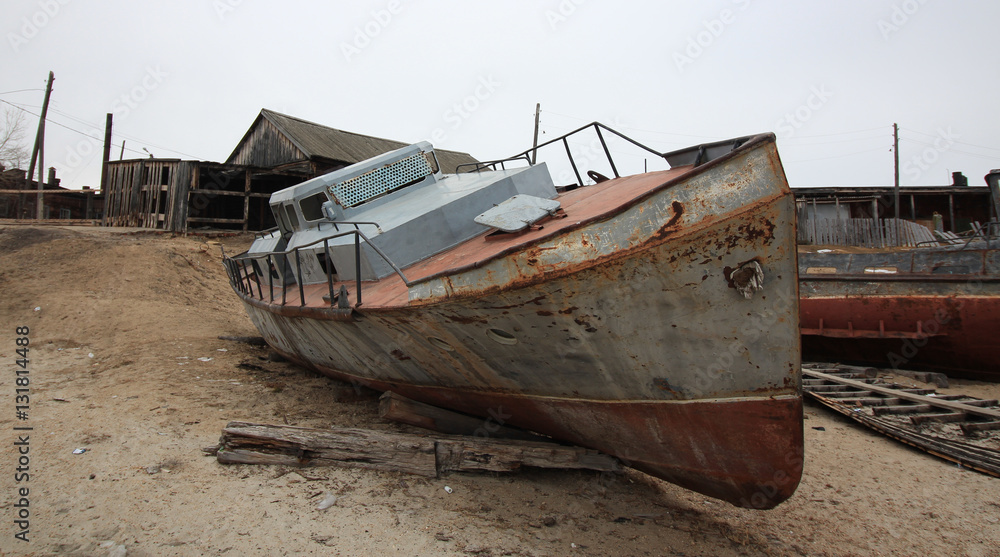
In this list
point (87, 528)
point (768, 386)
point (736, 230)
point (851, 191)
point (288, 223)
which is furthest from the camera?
Result: point (851, 191)

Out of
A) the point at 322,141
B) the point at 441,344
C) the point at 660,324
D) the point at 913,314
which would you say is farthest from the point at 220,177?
the point at 913,314

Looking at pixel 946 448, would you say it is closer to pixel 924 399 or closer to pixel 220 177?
pixel 924 399

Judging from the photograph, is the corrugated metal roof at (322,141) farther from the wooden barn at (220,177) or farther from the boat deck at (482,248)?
the boat deck at (482,248)

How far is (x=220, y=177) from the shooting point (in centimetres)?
1831

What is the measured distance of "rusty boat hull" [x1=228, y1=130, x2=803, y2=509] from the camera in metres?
3.19

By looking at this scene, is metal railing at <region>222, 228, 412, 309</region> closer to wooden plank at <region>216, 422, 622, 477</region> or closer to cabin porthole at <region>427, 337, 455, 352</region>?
cabin porthole at <region>427, 337, 455, 352</region>

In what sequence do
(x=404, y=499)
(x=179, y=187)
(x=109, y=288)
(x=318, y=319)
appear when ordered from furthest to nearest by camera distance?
(x=179, y=187) < (x=109, y=288) < (x=318, y=319) < (x=404, y=499)

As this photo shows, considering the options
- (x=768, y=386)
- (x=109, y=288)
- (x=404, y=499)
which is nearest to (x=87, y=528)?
(x=404, y=499)

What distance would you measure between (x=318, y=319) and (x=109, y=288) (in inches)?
388

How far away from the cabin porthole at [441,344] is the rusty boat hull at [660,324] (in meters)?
0.02

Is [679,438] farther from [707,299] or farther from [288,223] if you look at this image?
[288,223]

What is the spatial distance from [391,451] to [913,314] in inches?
348

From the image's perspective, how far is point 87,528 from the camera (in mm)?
3619

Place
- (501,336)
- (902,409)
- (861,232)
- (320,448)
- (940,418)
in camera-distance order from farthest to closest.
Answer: (861,232) → (902,409) → (940,418) → (320,448) → (501,336)
